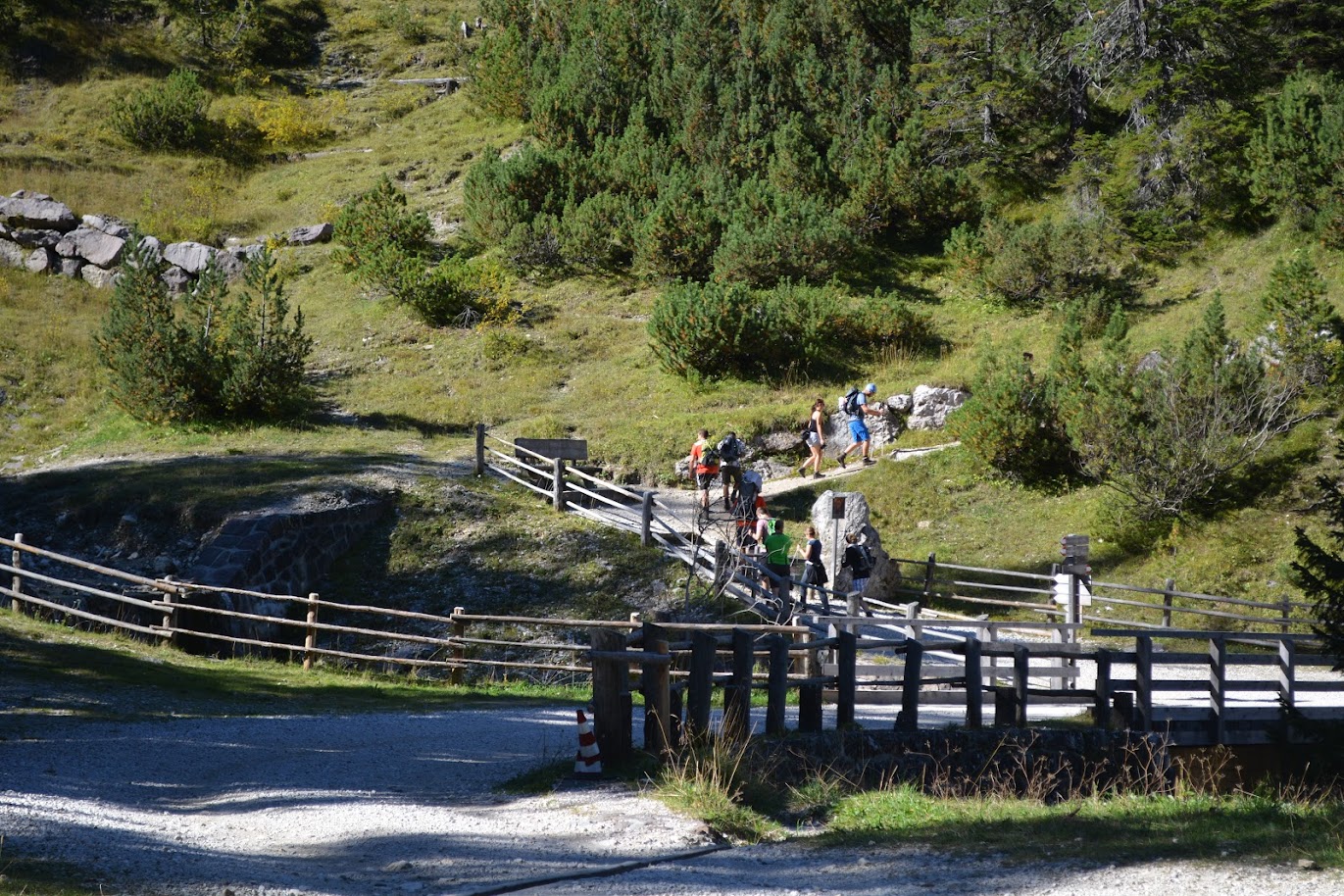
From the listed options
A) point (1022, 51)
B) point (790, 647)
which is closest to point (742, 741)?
point (790, 647)

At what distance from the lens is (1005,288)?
28.6 meters

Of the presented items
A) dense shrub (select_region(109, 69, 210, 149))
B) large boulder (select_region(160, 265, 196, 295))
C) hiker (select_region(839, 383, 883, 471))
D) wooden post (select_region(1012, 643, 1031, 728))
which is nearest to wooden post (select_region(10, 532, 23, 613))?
wooden post (select_region(1012, 643, 1031, 728))

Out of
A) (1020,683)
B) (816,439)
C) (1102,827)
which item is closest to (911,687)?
(1020,683)

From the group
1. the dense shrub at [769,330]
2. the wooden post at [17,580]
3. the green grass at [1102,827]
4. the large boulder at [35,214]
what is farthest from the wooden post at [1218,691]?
the large boulder at [35,214]

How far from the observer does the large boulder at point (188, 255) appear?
35.0m

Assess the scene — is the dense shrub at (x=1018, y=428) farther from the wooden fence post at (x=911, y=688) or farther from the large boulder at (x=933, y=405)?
the wooden fence post at (x=911, y=688)

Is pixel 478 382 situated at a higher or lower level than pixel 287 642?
higher

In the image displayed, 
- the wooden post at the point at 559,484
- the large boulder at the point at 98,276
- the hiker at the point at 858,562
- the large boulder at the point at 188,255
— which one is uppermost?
the large boulder at the point at 188,255

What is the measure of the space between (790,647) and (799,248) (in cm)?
2197

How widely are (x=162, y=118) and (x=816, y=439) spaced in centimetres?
3264

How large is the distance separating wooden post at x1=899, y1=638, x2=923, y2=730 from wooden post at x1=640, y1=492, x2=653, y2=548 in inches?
317

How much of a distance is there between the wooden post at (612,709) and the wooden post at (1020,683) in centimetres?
451

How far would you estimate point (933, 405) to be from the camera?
81.2ft

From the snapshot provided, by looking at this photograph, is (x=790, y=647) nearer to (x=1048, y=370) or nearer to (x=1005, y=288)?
(x=1048, y=370)
